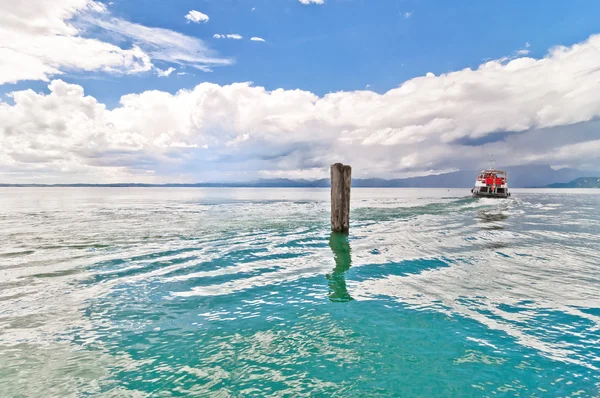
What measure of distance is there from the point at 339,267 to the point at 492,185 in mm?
82447

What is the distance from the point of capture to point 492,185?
8138 cm

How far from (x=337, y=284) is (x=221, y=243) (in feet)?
29.9

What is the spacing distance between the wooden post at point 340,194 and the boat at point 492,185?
Answer: 71882 mm

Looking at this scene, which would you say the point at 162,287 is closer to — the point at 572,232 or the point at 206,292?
the point at 206,292

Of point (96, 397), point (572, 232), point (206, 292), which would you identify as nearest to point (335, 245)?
point (206, 292)

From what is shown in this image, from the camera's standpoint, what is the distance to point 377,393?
5.10 m

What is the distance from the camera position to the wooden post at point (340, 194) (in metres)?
20.2

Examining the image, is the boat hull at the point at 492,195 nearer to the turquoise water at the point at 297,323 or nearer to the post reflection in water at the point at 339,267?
the turquoise water at the point at 297,323

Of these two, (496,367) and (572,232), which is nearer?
(496,367)

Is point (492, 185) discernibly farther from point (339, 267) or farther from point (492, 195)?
point (339, 267)

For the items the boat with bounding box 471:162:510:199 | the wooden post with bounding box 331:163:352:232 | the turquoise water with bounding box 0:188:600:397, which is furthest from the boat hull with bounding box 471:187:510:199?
the turquoise water with bounding box 0:188:600:397

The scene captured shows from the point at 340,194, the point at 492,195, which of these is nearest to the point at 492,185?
the point at 492,195

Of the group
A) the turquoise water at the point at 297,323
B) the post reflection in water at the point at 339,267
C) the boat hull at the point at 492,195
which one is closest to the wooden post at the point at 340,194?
the post reflection in water at the point at 339,267

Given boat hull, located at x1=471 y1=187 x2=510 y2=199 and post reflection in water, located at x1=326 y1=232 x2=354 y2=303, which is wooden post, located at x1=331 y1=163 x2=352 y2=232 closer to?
post reflection in water, located at x1=326 y1=232 x2=354 y2=303
